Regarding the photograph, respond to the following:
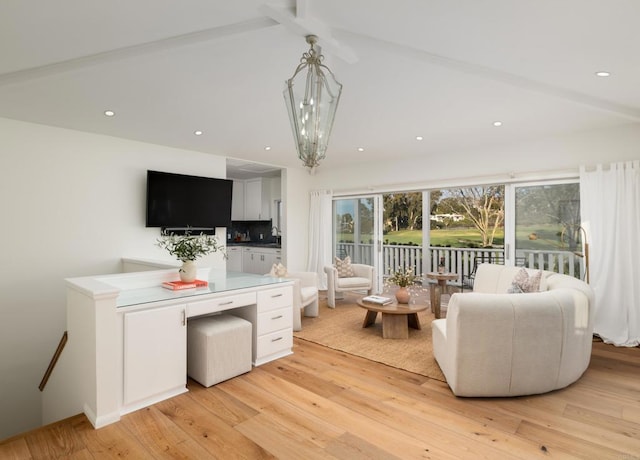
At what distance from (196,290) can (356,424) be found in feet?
5.49

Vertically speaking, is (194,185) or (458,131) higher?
(458,131)

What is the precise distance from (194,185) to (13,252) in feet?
7.64

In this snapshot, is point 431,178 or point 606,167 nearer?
point 606,167

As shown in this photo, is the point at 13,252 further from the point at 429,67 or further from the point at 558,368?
the point at 558,368

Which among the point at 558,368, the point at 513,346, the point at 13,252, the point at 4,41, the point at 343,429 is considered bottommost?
the point at 343,429

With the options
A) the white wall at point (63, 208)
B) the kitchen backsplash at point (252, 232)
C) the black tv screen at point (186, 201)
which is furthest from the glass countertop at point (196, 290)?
the kitchen backsplash at point (252, 232)

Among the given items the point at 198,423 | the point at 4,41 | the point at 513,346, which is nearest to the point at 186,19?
the point at 4,41

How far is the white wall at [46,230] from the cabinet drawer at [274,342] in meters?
2.70

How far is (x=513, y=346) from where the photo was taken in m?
2.64

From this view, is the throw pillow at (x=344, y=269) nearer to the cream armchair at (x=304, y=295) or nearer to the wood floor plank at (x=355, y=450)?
the cream armchair at (x=304, y=295)

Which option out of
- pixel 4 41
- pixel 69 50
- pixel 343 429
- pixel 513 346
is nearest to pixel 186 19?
pixel 69 50

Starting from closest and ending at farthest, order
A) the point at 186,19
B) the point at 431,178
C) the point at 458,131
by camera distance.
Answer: the point at 186,19
the point at 458,131
the point at 431,178

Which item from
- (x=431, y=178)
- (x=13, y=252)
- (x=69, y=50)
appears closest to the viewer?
(x=69, y=50)

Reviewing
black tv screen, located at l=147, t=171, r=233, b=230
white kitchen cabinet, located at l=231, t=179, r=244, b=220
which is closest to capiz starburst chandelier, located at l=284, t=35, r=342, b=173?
black tv screen, located at l=147, t=171, r=233, b=230
